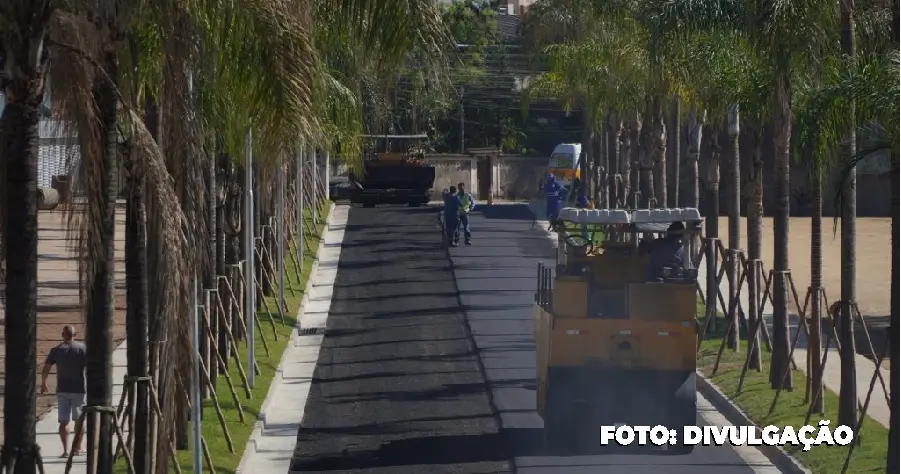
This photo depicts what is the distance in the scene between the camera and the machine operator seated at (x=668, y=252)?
17281 mm

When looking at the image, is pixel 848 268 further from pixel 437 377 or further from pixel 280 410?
pixel 280 410

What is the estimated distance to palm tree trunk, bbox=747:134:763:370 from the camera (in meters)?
21.2

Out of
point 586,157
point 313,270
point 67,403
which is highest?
point 586,157

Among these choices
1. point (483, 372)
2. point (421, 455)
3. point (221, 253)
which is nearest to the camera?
point (421, 455)

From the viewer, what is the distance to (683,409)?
16891 millimetres

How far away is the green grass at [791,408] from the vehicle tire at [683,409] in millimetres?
1180

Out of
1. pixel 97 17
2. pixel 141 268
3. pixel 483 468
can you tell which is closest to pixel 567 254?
pixel 483 468

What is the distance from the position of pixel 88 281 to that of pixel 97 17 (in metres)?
1.98

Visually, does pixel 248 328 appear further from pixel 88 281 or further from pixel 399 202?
pixel 399 202

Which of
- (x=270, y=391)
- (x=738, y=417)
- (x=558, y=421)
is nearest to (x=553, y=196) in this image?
(x=270, y=391)

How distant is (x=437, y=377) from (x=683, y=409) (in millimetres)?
5848

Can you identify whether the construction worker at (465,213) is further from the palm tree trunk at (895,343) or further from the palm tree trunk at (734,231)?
the palm tree trunk at (895,343)

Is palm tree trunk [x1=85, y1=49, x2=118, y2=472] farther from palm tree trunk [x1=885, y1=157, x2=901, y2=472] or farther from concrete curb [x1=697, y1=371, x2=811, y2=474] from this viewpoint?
concrete curb [x1=697, y1=371, x2=811, y2=474]

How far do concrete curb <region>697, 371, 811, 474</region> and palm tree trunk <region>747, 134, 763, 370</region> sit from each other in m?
0.81
